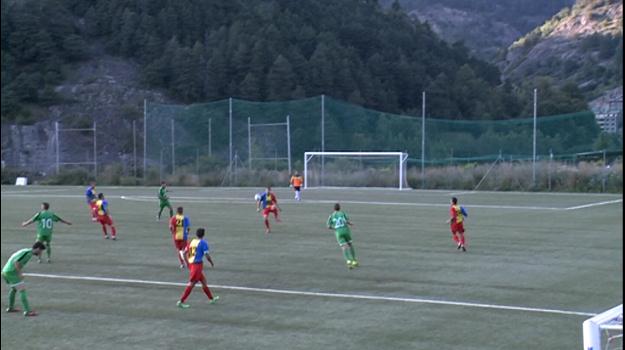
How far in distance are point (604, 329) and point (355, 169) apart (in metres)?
51.9

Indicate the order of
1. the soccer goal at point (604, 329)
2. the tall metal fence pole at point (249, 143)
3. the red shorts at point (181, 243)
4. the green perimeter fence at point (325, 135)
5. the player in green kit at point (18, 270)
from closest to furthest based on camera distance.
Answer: the soccer goal at point (604, 329) < the player in green kit at point (18, 270) < the red shorts at point (181, 243) < the green perimeter fence at point (325, 135) < the tall metal fence pole at point (249, 143)

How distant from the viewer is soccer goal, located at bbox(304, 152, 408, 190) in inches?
2219

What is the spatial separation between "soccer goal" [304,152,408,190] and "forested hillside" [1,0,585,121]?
17.4 meters

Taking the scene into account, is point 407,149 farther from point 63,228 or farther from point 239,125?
point 63,228

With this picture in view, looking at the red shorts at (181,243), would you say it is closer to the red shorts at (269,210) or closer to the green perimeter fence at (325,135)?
the red shorts at (269,210)

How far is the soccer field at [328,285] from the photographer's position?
42.7 feet

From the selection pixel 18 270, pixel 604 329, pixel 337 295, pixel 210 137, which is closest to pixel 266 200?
pixel 337 295

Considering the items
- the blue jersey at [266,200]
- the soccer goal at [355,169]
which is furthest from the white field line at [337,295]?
the soccer goal at [355,169]

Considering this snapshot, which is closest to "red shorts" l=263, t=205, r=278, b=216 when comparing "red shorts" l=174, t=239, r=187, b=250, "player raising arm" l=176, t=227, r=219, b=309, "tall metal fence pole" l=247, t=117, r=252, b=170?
"red shorts" l=174, t=239, r=187, b=250

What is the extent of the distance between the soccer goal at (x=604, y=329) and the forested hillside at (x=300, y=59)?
5765 centimetres

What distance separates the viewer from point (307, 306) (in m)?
15.3

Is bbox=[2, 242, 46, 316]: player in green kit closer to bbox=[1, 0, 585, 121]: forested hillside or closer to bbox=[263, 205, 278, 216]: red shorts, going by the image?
bbox=[263, 205, 278, 216]: red shorts

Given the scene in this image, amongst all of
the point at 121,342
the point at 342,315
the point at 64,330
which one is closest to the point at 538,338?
the point at 342,315

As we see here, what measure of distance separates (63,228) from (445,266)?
49.7 feet
